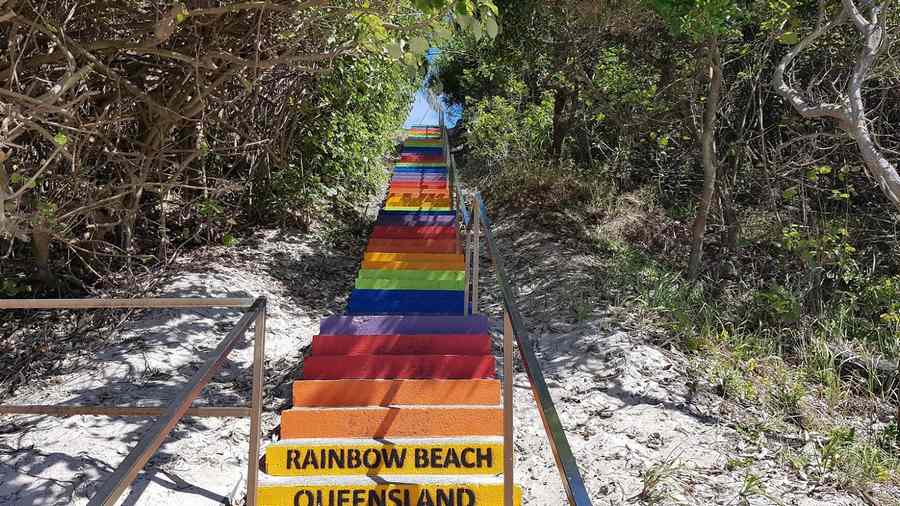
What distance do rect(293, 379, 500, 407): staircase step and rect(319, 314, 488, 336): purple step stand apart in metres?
0.72

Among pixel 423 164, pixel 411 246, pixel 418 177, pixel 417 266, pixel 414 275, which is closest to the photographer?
pixel 414 275

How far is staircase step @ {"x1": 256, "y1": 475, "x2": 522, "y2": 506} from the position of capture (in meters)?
3.11

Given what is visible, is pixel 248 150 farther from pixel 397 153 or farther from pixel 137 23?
pixel 397 153

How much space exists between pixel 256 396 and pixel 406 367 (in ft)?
4.78

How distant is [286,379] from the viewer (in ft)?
15.2

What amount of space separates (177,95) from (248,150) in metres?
2.25

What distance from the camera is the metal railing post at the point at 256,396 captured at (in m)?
2.66

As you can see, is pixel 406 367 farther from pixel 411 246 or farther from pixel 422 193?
pixel 422 193

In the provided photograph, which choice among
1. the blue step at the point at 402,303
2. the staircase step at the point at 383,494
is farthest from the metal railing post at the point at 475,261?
the staircase step at the point at 383,494

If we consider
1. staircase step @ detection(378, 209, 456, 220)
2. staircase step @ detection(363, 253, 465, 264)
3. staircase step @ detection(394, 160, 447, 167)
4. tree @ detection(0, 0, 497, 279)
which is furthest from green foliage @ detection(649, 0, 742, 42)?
staircase step @ detection(394, 160, 447, 167)

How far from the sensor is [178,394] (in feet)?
6.17

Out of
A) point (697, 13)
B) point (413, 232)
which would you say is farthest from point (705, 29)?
point (413, 232)

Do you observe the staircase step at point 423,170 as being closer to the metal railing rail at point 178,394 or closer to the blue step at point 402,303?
the blue step at point 402,303

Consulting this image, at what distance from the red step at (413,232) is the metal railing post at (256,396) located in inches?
205
